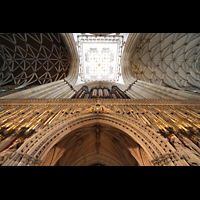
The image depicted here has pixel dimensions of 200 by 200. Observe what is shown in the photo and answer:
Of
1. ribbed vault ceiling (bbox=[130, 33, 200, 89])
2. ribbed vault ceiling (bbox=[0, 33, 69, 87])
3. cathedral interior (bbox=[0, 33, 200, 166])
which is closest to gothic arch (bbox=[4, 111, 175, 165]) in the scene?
cathedral interior (bbox=[0, 33, 200, 166])

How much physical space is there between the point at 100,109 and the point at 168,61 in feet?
46.6

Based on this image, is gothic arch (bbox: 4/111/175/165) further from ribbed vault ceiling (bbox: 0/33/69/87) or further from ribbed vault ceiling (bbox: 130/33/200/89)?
ribbed vault ceiling (bbox: 0/33/69/87)

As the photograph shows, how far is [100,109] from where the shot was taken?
5.33 meters

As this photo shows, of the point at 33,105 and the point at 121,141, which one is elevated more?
the point at 33,105

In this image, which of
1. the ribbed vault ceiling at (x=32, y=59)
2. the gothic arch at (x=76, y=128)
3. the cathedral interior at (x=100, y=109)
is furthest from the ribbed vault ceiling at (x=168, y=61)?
the gothic arch at (x=76, y=128)

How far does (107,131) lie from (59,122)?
2240mm

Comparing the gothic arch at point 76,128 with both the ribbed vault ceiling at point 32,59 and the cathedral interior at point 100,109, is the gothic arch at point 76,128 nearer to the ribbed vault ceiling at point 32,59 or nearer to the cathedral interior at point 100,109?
the cathedral interior at point 100,109

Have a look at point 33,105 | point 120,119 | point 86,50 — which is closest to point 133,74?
point 86,50

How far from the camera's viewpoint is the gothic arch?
9.71 feet

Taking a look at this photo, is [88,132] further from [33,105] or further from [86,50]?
[86,50]

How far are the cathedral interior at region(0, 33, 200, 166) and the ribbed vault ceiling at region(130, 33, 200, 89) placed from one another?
0.11 metres

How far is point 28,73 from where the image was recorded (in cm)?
1534
